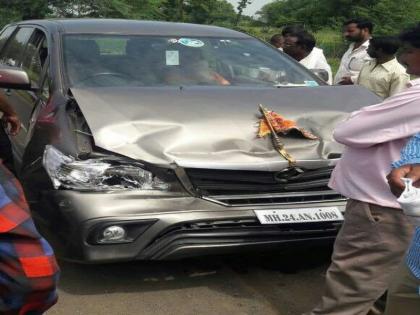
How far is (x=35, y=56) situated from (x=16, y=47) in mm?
869

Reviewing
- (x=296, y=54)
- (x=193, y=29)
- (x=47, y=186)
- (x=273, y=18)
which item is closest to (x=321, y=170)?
(x=47, y=186)

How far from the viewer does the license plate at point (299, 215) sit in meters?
3.45

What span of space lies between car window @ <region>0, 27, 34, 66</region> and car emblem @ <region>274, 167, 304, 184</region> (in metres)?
2.71

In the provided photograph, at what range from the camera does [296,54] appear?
7.01 meters

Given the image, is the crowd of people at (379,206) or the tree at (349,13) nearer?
the crowd of people at (379,206)

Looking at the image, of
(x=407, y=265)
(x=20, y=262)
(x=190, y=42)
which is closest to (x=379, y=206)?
(x=407, y=265)

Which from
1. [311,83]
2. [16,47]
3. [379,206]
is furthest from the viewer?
[16,47]

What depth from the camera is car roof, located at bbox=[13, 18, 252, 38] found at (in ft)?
15.3

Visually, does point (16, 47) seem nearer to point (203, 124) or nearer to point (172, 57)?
point (172, 57)

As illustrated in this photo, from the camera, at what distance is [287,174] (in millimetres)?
3539

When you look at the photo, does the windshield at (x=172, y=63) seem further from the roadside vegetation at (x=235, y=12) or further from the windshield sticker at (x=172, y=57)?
the roadside vegetation at (x=235, y=12)

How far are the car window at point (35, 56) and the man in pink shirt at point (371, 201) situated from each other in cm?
244

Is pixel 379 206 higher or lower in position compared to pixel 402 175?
lower

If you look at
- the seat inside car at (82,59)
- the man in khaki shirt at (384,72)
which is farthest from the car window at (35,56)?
the man in khaki shirt at (384,72)
